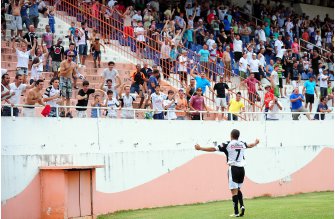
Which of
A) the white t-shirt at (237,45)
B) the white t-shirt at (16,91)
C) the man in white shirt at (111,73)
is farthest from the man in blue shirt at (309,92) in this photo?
the white t-shirt at (16,91)

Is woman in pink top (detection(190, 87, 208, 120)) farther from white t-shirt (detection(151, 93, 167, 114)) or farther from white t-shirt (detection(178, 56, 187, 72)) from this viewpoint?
white t-shirt (detection(178, 56, 187, 72))

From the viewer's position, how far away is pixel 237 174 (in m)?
19.1

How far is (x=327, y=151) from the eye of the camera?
99.6ft

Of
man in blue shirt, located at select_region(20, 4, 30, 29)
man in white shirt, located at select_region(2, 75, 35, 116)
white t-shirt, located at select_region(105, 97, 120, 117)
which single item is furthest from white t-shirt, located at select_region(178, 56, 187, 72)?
man in white shirt, located at select_region(2, 75, 35, 116)

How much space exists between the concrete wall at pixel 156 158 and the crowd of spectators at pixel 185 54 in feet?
1.72

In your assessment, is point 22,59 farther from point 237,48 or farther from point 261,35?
point 261,35

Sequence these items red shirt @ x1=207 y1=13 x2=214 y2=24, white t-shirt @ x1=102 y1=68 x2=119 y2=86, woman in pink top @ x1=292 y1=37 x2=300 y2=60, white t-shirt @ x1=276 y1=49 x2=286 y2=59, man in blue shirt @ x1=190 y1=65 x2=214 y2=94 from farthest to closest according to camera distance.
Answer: woman in pink top @ x1=292 y1=37 x2=300 y2=60 < white t-shirt @ x1=276 y1=49 x2=286 y2=59 < red shirt @ x1=207 y1=13 x2=214 y2=24 < man in blue shirt @ x1=190 y1=65 x2=214 y2=94 < white t-shirt @ x1=102 y1=68 x2=119 y2=86

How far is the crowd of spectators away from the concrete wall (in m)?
0.52

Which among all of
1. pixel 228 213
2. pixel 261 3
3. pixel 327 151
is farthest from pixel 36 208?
pixel 261 3

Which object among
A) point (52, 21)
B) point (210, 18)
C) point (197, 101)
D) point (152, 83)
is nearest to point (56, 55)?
point (52, 21)

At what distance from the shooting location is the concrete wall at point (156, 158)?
20.6m

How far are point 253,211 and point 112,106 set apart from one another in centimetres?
520

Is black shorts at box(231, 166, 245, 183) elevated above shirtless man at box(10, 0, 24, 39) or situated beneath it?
situated beneath

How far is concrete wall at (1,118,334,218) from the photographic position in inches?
811
